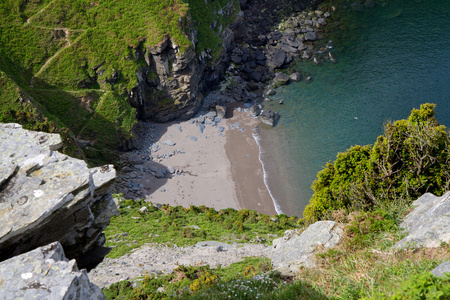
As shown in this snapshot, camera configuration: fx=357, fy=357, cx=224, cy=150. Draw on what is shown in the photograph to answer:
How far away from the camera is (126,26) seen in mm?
65312

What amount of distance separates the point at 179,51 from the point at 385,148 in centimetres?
4545

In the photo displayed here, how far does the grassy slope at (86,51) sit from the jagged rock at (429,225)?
4748 centimetres

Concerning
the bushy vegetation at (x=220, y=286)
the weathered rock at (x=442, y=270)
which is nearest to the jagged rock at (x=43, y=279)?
the bushy vegetation at (x=220, y=286)

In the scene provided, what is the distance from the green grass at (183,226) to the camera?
108 feet

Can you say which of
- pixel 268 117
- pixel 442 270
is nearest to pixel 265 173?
pixel 268 117

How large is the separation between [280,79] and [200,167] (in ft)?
89.3

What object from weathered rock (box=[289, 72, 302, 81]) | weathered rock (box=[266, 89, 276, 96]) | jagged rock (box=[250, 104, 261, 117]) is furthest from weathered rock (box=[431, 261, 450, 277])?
→ weathered rock (box=[289, 72, 302, 81])

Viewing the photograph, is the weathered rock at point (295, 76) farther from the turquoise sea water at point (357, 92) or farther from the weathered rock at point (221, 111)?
the weathered rock at point (221, 111)

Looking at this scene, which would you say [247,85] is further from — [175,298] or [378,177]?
[175,298]

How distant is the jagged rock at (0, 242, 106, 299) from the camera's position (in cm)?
1238

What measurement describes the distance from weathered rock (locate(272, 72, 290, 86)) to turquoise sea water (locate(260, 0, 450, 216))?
1.71m

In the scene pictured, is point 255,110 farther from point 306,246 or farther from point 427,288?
point 427,288

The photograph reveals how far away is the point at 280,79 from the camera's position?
71.8 m

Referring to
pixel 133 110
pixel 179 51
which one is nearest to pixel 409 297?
pixel 133 110
